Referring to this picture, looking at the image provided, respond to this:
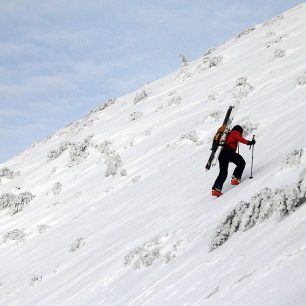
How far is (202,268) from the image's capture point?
6523 millimetres

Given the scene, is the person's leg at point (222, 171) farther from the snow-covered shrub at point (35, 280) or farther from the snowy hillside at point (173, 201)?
the snow-covered shrub at point (35, 280)

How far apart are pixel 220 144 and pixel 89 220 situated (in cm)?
560

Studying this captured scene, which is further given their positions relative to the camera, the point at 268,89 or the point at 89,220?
the point at 268,89

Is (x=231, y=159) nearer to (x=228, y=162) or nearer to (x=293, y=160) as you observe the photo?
(x=228, y=162)

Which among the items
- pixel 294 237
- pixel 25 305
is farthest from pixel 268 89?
pixel 294 237

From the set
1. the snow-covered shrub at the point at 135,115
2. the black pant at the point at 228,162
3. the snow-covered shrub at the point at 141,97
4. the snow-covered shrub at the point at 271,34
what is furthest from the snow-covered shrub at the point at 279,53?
the black pant at the point at 228,162

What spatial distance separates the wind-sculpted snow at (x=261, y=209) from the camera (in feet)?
21.5

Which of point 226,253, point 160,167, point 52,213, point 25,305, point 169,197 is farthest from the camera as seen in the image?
point 52,213

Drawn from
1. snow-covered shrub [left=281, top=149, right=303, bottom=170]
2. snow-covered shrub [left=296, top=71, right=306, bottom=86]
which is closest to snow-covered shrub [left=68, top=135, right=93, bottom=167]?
snow-covered shrub [left=296, top=71, right=306, bottom=86]

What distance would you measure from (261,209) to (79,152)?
16.6 metres

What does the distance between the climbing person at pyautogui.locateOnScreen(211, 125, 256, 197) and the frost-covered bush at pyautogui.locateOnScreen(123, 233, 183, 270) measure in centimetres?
185

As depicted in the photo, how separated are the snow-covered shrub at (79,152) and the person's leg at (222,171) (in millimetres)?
12449

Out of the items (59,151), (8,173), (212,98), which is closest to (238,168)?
(212,98)

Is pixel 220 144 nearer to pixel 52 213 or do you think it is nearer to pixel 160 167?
pixel 160 167
